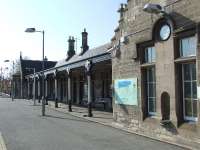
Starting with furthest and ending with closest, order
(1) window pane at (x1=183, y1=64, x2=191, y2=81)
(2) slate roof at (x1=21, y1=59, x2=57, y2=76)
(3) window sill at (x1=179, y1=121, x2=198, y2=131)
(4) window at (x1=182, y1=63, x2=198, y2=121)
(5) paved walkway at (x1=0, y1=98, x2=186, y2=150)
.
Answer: (2) slate roof at (x1=21, y1=59, x2=57, y2=76)
(1) window pane at (x1=183, y1=64, x2=191, y2=81)
(4) window at (x1=182, y1=63, x2=198, y2=121)
(5) paved walkway at (x1=0, y1=98, x2=186, y2=150)
(3) window sill at (x1=179, y1=121, x2=198, y2=131)

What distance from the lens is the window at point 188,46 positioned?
42.3 ft

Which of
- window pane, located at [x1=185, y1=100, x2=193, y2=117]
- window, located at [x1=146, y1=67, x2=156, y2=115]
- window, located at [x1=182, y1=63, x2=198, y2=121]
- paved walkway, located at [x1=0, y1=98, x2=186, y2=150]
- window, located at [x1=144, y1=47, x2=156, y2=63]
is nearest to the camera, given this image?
paved walkway, located at [x1=0, y1=98, x2=186, y2=150]

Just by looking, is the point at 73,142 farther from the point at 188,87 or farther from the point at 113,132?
the point at 188,87

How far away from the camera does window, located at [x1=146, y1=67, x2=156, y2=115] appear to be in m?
15.8

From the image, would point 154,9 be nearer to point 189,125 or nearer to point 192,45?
point 192,45

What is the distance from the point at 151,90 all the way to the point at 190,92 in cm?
287

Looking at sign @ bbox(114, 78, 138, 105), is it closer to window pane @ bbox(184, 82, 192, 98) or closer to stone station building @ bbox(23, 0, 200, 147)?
stone station building @ bbox(23, 0, 200, 147)

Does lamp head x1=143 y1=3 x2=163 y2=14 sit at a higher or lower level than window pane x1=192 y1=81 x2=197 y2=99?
higher

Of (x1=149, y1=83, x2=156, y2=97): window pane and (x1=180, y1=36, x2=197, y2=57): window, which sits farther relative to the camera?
(x1=149, y1=83, x2=156, y2=97): window pane

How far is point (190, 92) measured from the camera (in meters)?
13.3

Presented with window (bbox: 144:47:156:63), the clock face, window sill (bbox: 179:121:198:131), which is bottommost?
window sill (bbox: 179:121:198:131)

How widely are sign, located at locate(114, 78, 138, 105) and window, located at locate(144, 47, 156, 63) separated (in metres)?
1.21

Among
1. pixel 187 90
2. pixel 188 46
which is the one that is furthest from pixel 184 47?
pixel 187 90

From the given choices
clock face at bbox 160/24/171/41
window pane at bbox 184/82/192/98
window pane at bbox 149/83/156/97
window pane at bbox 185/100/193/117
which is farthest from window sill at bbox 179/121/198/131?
clock face at bbox 160/24/171/41
